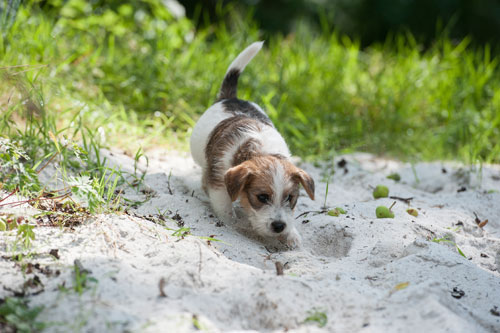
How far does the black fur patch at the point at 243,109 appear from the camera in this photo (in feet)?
14.1

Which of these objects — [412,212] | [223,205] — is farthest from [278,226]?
[412,212]

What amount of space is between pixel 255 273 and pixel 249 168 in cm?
94

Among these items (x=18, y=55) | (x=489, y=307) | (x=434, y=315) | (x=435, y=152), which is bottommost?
(x=435, y=152)

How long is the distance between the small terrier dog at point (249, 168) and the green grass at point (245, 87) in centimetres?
105

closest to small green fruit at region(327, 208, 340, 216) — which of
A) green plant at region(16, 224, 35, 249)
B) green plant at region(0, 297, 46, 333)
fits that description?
green plant at region(16, 224, 35, 249)

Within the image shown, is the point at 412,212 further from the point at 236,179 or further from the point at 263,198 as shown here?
the point at 236,179

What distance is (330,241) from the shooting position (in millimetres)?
3572

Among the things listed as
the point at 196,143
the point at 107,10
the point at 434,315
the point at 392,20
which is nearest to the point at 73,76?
the point at 107,10

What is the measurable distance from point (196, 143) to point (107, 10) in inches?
144

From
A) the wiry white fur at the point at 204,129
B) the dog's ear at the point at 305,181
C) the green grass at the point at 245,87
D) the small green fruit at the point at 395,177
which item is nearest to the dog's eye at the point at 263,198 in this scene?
the dog's ear at the point at 305,181

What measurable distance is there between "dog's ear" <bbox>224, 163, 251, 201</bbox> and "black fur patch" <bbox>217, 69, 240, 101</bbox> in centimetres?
154

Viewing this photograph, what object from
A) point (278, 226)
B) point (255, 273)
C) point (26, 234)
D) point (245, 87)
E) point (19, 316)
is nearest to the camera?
point (19, 316)

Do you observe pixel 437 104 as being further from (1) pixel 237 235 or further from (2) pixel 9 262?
(2) pixel 9 262

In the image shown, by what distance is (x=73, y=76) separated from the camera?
227 inches
